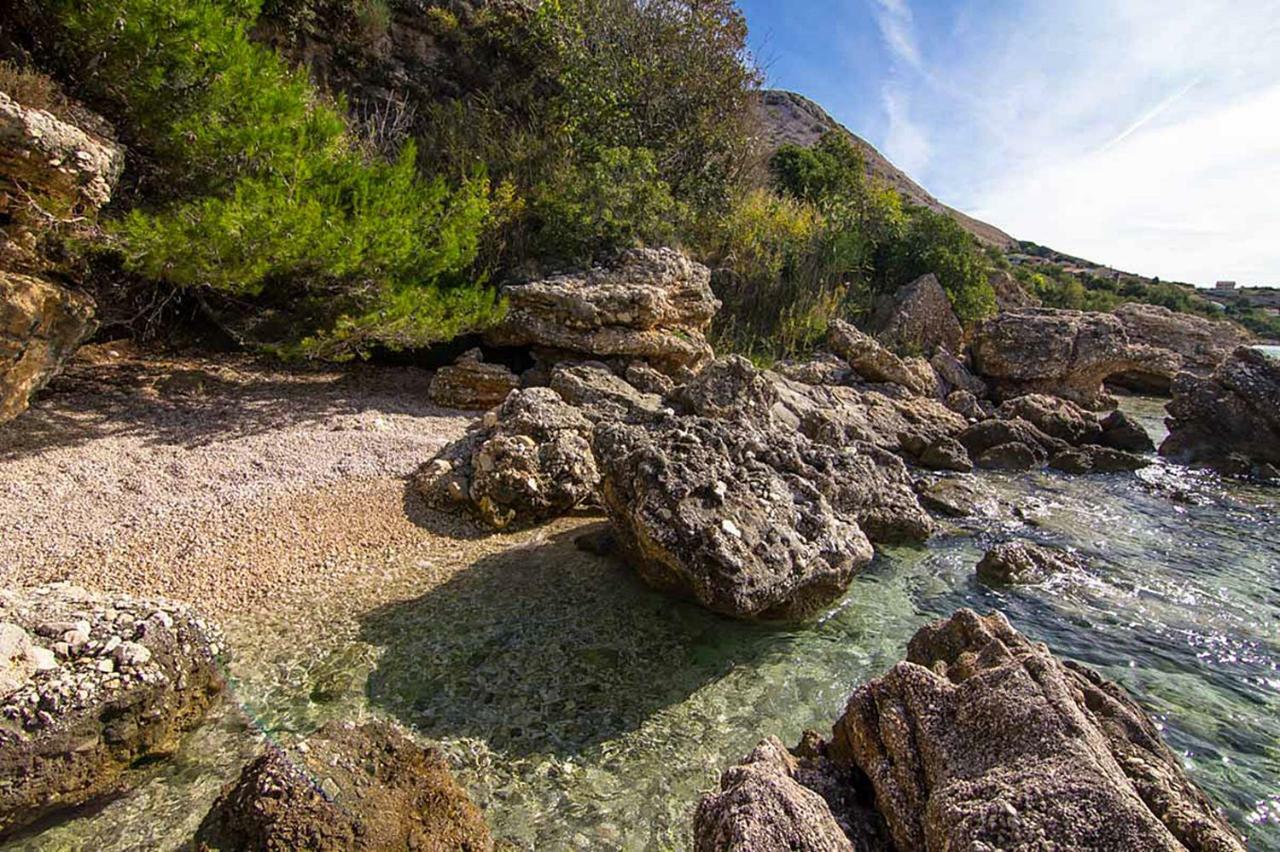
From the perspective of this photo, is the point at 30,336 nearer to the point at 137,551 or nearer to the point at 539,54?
the point at 137,551

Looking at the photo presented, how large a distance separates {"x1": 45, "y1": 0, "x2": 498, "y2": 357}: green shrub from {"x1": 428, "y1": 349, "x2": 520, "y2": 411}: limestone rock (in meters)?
0.70

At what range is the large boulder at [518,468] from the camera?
616 centimetres

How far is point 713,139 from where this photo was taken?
14.2 m

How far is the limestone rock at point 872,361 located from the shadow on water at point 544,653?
9.21m

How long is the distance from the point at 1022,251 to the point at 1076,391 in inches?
1990

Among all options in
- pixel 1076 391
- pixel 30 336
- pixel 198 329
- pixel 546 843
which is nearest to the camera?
pixel 546 843

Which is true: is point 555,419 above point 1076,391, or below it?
below

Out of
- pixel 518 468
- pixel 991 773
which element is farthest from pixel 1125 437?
pixel 991 773

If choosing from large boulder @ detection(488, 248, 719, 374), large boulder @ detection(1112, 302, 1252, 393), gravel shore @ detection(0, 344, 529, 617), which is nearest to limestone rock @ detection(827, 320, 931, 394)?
large boulder @ detection(488, 248, 719, 374)

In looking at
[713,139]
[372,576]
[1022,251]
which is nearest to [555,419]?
[372,576]

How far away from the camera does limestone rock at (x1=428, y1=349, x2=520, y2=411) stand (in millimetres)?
8633

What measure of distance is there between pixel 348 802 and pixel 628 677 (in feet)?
6.29

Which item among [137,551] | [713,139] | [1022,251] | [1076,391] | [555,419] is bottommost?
[137,551]

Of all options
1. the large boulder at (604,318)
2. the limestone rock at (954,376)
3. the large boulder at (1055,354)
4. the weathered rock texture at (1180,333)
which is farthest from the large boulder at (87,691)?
the weathered rock texture at (1180,333)
